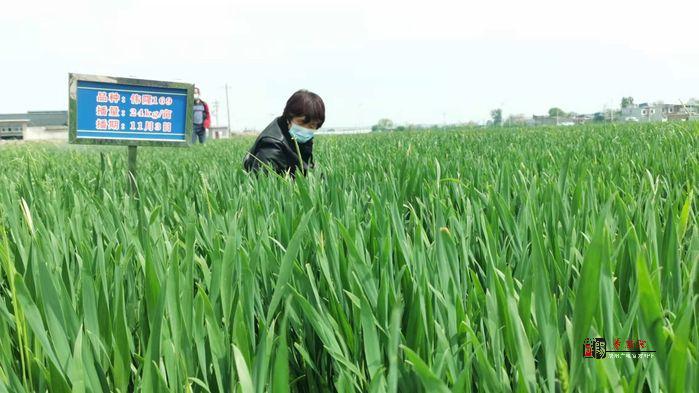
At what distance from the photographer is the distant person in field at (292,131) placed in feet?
10.3

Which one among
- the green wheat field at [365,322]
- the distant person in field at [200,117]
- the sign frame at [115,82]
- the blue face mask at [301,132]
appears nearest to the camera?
the green wheat field at [365,322]

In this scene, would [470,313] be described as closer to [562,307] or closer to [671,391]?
[562,307]

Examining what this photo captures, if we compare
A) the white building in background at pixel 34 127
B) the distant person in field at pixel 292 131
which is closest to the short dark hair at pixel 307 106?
the distant person in field at pixel 292 131

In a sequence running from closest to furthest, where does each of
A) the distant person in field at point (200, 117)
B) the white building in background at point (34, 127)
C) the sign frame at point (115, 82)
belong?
the sign frame at point (115, 82), the distant person in field at point (200, 117), the white building in background at point (34, 127)

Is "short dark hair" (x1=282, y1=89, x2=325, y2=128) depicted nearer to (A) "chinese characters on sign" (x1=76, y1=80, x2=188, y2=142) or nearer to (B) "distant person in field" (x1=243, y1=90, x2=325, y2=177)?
(B) "distant person in field" (x1=243, y1=90, x2=325, y2=177)

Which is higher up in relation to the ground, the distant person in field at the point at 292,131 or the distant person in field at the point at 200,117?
the distant person in field at the point at 200,117

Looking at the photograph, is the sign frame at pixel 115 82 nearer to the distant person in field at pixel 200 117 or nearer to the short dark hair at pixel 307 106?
the short dark hair at pixel 307 106

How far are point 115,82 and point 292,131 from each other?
92cm

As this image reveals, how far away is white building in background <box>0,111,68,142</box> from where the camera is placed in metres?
56.9

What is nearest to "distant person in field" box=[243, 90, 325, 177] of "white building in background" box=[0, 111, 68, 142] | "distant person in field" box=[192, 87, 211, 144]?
"distant person in field" box=[192, 87, 211, 144]

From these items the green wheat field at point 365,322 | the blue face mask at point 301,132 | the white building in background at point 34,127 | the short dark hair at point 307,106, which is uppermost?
the white building in background at point 34,127

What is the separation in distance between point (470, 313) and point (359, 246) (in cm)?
24

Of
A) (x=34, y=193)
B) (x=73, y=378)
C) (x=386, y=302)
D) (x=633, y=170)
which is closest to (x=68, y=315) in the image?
(x=73, y=378)

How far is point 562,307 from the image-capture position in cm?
61
